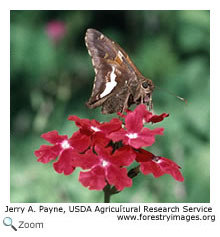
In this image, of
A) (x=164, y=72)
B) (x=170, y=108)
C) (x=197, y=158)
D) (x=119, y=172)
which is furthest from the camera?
(x=164, y=72)

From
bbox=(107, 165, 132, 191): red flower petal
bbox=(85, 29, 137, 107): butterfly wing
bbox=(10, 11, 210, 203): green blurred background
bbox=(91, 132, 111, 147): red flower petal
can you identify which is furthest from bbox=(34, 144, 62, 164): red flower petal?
bbox=(10, 11, 210, 203): green blurred background

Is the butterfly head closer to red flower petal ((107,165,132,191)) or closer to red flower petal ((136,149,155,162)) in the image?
red flower petal ((136,149,155,162))

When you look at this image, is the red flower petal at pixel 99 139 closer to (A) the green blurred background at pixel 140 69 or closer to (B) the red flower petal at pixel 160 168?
(B) the red flower petal at pixel 160 168

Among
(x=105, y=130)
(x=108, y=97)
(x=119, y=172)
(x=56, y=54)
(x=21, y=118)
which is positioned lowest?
(x=119, y=172)

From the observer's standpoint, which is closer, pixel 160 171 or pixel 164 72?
pixel 160 171

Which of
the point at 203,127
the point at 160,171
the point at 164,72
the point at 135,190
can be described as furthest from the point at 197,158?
the point at 160,171

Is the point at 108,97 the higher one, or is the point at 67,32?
the point at 67,32

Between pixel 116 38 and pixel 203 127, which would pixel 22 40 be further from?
pixel 203 127
